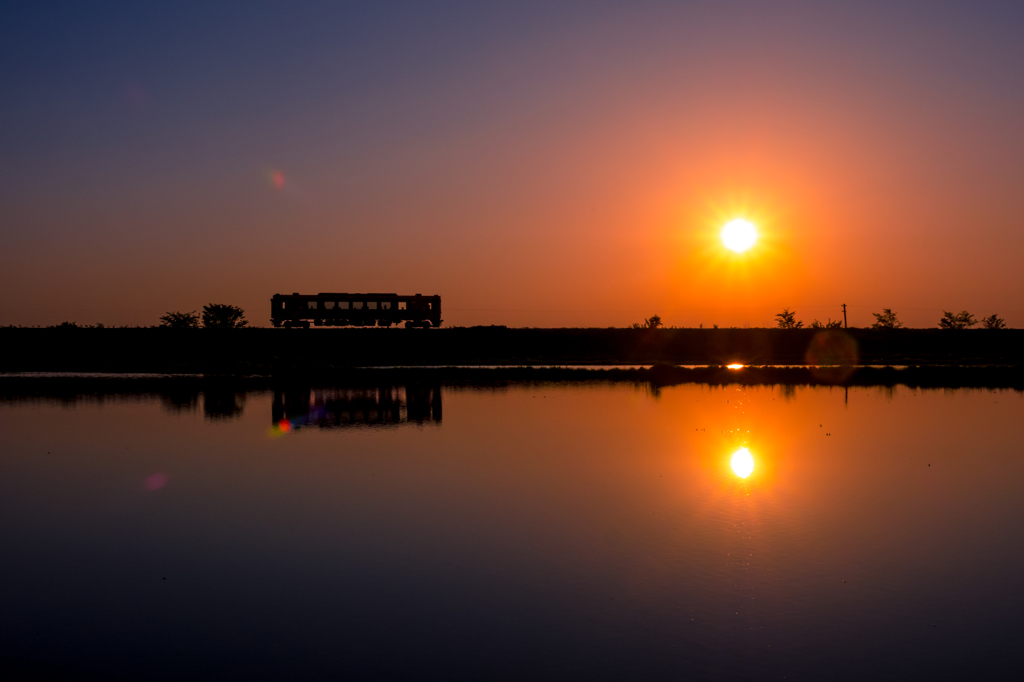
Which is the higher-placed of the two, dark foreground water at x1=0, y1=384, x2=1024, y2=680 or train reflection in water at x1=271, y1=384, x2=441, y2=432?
train reflection in water at x1=271, y1=384, x2=441, y2=432

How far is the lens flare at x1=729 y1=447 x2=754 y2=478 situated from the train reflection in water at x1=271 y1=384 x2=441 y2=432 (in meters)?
11.9

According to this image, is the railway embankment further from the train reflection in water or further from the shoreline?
the train reflection in water

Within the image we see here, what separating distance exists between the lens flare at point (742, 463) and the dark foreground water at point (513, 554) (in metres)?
0.25

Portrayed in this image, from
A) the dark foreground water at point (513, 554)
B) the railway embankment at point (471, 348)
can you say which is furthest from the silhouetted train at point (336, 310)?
the dark foreground water at point (513, 554)

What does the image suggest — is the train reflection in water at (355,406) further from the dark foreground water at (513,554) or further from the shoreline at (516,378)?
the shoreline at (516,378)

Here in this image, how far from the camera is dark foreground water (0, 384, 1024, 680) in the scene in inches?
402

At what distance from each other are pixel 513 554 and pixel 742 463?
10.4 metres

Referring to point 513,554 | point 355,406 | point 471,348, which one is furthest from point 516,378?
point 513,554

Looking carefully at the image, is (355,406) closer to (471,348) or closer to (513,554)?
(513,554)

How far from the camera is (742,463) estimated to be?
76.0 ft

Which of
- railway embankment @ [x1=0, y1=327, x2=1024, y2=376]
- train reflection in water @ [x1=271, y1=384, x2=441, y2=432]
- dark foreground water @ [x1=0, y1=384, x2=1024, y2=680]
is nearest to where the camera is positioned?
dark foreground water @ [x1=0, y1=384, x2=1024, y2=680]

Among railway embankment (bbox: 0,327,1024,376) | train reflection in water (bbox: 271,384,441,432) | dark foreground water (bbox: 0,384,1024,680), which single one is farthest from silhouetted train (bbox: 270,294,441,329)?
dark foreground water (bbox: 0,384,1024,680)

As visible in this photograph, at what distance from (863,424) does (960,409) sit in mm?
8701

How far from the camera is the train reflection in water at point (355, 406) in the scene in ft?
108
